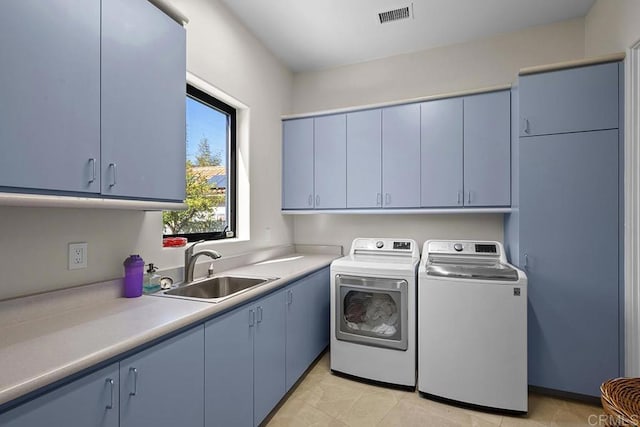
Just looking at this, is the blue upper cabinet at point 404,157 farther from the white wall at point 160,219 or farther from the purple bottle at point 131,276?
the purple bottle at point 131,276

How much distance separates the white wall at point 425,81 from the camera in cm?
270

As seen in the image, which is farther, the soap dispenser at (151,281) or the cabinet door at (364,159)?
the cabinet door at (364,159)

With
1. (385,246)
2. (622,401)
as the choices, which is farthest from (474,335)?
(385,246)

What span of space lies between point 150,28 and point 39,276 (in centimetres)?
117

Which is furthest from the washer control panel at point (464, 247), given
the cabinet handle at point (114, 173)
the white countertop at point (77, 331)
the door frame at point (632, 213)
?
the cabinet handle at point (114, 173)

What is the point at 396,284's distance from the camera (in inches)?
89.8

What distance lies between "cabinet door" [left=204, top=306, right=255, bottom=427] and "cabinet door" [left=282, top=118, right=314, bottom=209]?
5.39ft

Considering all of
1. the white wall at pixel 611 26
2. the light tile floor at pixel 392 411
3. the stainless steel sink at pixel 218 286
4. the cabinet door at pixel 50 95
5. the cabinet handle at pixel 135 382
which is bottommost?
the light tile floor at pixel 392 411

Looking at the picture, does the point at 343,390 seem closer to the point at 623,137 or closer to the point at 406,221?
the point at 406,221

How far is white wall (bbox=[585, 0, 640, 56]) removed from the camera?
6.28 ft

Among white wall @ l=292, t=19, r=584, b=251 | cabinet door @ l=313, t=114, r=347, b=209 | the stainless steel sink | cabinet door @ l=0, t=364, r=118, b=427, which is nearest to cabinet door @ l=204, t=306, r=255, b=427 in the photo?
the stainless steel sink

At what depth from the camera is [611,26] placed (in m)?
2.17

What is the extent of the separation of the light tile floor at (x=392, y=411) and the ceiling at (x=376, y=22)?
9.46ft

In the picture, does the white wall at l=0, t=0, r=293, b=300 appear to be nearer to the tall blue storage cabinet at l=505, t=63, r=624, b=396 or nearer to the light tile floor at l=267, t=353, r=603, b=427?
the light tile floor at l=267, t=353, r=603, b=427
